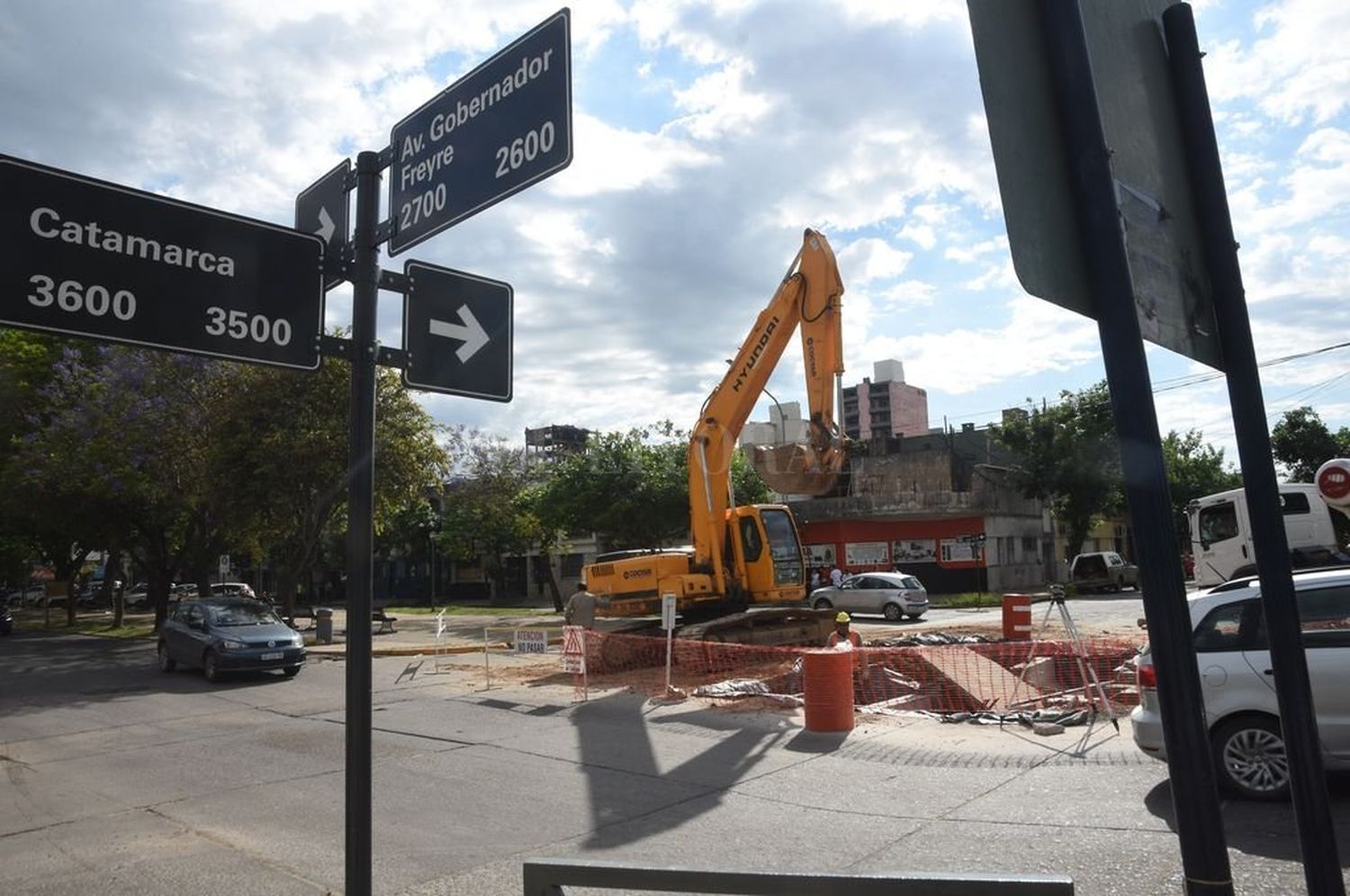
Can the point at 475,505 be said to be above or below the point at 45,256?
above

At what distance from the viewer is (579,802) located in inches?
313

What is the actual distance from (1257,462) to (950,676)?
11029 millimetres

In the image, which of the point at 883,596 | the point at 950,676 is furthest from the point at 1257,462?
the point at 883,596

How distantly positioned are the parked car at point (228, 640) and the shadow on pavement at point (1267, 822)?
15.3m

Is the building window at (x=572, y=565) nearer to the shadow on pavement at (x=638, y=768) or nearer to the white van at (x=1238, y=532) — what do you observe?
the white van at (x=1238, y=532)

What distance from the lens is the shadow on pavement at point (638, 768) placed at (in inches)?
286

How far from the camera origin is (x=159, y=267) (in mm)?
3250

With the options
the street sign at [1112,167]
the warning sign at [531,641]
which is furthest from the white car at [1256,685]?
the warning sign at [531,641]

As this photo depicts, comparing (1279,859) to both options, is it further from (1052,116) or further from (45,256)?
(45,256)

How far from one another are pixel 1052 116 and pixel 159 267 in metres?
2.84

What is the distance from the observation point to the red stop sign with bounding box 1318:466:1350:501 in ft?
47.5

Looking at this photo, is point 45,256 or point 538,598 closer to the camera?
point 45,256

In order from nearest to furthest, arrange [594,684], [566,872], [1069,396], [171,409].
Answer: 1. [566,872]
2. [594,684]
3. [171,409]
4. [1069,396]

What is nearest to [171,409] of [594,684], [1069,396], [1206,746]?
[594,684]
